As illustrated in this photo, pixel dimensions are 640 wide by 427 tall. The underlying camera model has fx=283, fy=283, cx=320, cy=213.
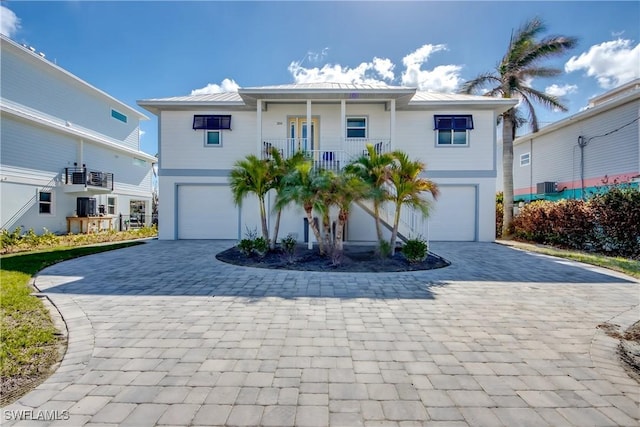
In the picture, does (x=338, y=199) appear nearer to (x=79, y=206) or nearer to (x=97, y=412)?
(x=97, y=412)

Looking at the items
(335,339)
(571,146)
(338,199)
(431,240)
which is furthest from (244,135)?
(571,146)

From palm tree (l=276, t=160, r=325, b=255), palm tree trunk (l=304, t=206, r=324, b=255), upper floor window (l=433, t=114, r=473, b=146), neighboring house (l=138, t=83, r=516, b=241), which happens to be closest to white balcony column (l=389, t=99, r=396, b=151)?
neighboring house (l=138, t=83, r=516, b=241)

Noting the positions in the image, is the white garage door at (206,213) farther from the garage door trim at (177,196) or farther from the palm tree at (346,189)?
the palm tree at (346,189)

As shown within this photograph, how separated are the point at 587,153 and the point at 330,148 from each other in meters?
12.9

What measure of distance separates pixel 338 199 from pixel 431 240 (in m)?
7.03

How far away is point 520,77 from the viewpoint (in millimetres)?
13281

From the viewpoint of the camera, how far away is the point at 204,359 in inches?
117

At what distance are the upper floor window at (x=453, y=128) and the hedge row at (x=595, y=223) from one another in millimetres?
4491

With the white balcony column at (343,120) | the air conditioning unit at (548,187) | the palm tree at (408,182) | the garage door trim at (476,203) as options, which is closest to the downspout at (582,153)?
the air conditioning unit at (548,187)

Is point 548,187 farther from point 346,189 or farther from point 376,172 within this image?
point 346,189

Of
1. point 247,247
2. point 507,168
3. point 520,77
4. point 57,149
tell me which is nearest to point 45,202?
point 57,149

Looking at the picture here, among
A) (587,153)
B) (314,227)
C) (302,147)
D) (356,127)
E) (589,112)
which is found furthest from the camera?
(587,153)

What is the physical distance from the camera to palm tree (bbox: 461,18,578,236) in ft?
41.7

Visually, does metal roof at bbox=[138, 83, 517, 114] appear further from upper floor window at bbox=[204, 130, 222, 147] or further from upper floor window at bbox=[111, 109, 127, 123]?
upper floor window at bbox=[111, 109, 127, 123]
